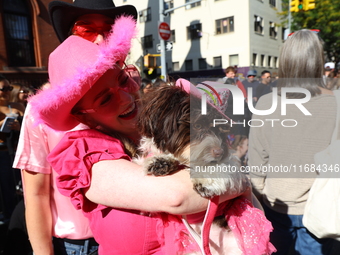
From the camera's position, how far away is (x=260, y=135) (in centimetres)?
219

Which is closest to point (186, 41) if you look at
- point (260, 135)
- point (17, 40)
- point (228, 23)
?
point (228, 23)

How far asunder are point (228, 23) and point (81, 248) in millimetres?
28262

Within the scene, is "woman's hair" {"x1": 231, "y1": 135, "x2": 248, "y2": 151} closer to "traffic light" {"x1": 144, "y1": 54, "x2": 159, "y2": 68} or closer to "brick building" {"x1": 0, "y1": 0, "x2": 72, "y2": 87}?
"traffic light" {"x1": 144, "y1": 54, "x2": 159, "y2": 68}

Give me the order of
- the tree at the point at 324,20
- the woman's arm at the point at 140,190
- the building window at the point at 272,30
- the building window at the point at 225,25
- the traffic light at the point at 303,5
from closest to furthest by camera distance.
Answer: the woman's arm at the point at 140,190, the traffic light at the point at 303,5, the tree at the point at 324,20, the building window at the point at 225,25, the building window at the point at 272,30

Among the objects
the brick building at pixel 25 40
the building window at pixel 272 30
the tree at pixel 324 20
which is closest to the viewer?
the brick building at pixel 25 40

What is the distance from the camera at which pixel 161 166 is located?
4.21 ft

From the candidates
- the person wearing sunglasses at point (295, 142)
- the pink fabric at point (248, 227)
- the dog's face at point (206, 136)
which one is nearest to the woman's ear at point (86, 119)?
the dog's face at point (206, 136)

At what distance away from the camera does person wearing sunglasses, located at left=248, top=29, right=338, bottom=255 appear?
6.22 feet

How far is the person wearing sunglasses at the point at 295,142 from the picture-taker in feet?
6.22

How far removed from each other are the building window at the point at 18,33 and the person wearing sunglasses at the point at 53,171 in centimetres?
1512

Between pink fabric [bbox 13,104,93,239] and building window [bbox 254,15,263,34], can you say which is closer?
pink fabric [bbox 13,104,93,239]

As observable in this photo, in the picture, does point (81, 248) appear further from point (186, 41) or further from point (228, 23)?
point (186, 41)

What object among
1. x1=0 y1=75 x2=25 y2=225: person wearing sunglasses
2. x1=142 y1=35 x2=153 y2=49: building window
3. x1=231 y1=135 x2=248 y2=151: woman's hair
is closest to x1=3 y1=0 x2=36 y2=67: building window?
x1=0 y1=75 x2=25 y2=225: person wearing sunglasses

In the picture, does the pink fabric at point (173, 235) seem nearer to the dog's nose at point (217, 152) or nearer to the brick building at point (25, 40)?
the dog's nose at point (217, 152)
